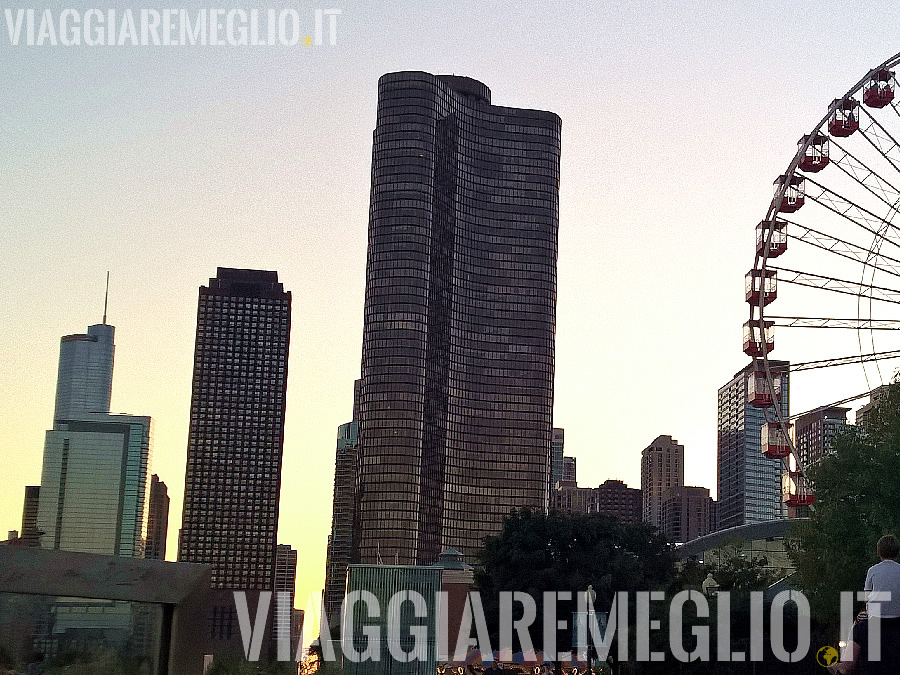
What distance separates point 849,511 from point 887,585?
90.5 feet

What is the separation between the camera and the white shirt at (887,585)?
798 centimetres

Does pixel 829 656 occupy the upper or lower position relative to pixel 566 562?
lower

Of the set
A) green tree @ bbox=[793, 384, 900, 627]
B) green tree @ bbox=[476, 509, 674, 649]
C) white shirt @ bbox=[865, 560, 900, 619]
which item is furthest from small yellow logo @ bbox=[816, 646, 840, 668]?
green tree @ bbox=[476, 509, 674, 649]

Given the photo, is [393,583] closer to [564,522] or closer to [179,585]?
[564,522]

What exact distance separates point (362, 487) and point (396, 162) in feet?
170

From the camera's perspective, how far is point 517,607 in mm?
71062

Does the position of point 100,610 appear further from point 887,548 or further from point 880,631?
point 887,548

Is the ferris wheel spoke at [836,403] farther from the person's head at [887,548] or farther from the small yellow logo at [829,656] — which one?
the person's head at [887,548]

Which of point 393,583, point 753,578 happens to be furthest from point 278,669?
point 753,578

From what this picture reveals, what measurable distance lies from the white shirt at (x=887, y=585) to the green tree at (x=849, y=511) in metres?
24.9

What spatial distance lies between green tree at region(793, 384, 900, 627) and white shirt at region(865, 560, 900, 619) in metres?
24.9

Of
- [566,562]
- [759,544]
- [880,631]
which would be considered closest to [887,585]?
[880,631]

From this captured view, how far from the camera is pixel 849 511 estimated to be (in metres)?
34.3

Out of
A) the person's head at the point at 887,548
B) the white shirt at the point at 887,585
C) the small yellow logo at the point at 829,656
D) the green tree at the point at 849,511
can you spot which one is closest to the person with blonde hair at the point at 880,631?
the white shirt at the point at 887,585
